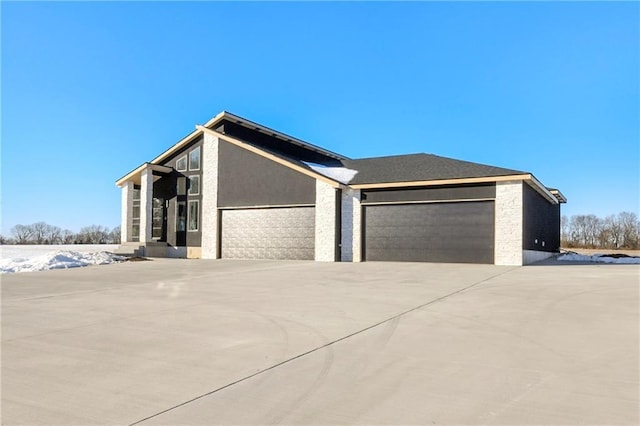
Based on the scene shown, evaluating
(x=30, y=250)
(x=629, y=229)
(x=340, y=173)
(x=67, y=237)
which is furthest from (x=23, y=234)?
(x=629, y=229)

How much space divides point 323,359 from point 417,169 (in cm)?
1867

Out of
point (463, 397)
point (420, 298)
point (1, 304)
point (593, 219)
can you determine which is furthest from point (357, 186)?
point (593, 219)

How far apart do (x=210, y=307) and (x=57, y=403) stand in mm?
4385

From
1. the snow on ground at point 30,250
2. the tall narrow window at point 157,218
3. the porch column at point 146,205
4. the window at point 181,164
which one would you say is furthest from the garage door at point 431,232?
the snow on ground at point 30,250

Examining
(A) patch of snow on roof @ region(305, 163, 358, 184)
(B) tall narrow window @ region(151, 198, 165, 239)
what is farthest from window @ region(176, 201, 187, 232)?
Result: (A) patch of snow on roof @ region(305, 163, 358, 184)

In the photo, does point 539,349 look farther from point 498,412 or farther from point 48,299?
point 48,299

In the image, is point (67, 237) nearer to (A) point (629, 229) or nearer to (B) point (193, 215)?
(B) point (193, 215)

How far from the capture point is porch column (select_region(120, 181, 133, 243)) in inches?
1137

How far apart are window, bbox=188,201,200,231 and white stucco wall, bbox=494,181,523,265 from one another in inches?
694

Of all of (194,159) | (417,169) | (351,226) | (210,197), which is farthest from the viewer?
(194,159)

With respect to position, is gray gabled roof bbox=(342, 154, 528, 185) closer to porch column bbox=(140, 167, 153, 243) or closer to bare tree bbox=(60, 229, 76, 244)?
porch column bbox=(140, 167, 153, 243)

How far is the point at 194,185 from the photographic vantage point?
26891 millimetres

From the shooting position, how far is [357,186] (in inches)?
839

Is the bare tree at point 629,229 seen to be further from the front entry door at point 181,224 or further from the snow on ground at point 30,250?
the snow on ground at point 30,250
